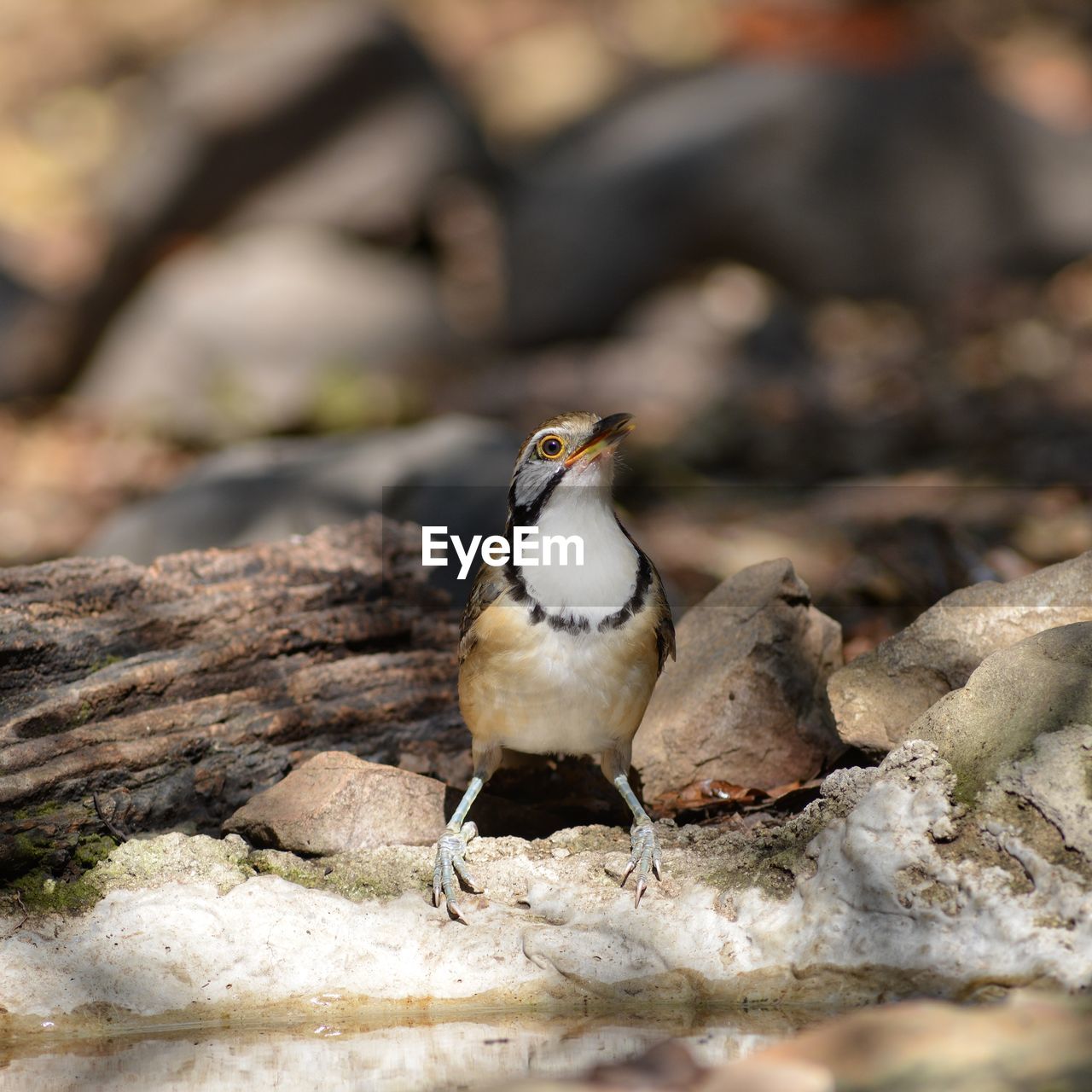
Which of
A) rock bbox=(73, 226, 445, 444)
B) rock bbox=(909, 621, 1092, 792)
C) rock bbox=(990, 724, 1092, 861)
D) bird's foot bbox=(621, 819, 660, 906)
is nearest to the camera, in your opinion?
rock bbox=(990, 724, 1092, 861)

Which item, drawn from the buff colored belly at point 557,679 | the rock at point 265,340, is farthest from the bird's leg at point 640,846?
the rock at point 265,340

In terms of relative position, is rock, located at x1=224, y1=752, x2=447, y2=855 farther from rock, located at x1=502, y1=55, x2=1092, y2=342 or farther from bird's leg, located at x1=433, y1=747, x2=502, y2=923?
rock, located at x1=502, y1=55, x2=1092, y2=342

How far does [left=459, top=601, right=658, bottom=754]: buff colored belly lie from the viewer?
171 inches

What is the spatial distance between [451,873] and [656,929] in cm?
68

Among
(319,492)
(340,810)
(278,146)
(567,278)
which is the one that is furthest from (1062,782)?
(278,146)

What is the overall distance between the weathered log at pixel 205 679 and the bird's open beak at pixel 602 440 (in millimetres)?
1214

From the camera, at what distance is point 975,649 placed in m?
4.65

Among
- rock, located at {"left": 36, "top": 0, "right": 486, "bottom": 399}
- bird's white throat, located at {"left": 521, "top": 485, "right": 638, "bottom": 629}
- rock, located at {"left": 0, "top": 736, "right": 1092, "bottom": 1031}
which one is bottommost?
rock, located at {"left": 0, "top": 736, "right": 1092, "bottom": 1031}

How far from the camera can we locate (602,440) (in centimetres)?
458

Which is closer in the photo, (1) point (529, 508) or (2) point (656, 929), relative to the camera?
(2) point (656, 929)

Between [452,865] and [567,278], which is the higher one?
[567,278]

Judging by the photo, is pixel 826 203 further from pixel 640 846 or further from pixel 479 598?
pixel 640 846

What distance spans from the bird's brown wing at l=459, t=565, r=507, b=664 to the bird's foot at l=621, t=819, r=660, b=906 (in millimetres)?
828

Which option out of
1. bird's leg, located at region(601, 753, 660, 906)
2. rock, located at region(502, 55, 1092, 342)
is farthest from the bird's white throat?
rock, located at region(502, 55, 1092, 342)
